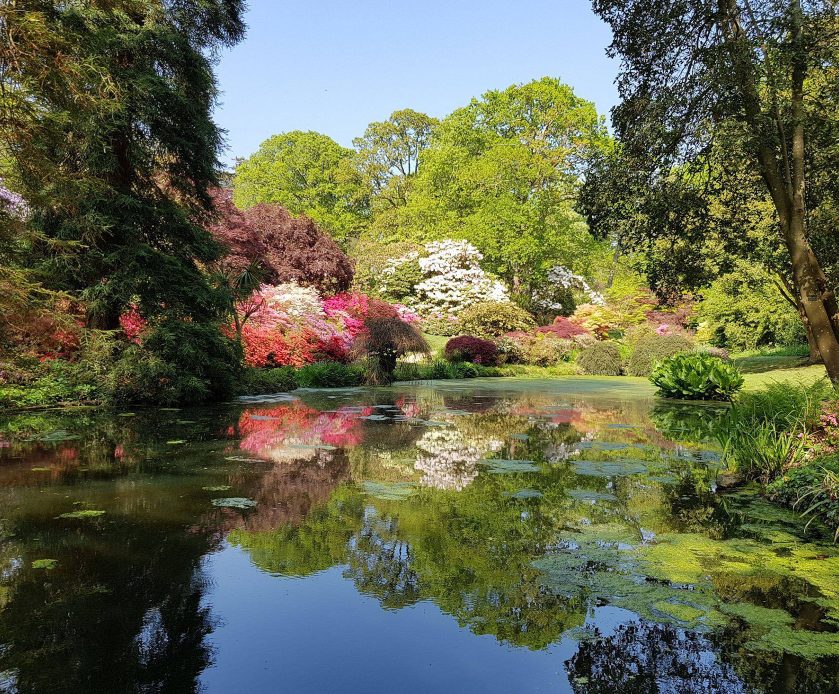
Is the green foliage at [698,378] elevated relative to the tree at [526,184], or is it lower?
lower

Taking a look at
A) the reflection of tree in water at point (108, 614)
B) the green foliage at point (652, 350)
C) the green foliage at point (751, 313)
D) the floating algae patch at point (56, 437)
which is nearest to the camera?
the reflection of tree in water at point (108, 614)

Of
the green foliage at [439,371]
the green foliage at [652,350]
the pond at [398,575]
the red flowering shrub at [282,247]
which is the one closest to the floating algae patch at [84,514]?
the pond at [398,575]

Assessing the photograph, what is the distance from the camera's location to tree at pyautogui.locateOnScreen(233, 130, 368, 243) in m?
36.5

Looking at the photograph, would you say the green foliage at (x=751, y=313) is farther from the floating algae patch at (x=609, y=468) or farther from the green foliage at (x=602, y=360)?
the floating algae patch at (x=609, y=468)

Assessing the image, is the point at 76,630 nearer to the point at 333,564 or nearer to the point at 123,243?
the point at 333,564

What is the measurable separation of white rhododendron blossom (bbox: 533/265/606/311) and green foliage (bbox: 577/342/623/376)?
22.9ft

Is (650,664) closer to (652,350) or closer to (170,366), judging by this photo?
(170,366)

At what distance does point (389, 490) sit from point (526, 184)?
2598cm

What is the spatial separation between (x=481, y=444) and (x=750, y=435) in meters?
2.91

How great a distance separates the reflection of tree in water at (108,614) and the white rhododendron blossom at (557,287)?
27206mm

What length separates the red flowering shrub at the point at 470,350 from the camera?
21141 millimetres

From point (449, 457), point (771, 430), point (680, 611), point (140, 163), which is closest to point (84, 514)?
point (449, 457)

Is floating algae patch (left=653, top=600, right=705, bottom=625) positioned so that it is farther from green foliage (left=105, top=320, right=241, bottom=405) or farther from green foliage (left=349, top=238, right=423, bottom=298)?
green foliage (left=349, top=238, right=423, bottom=298)

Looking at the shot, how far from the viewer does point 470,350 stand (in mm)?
21250
